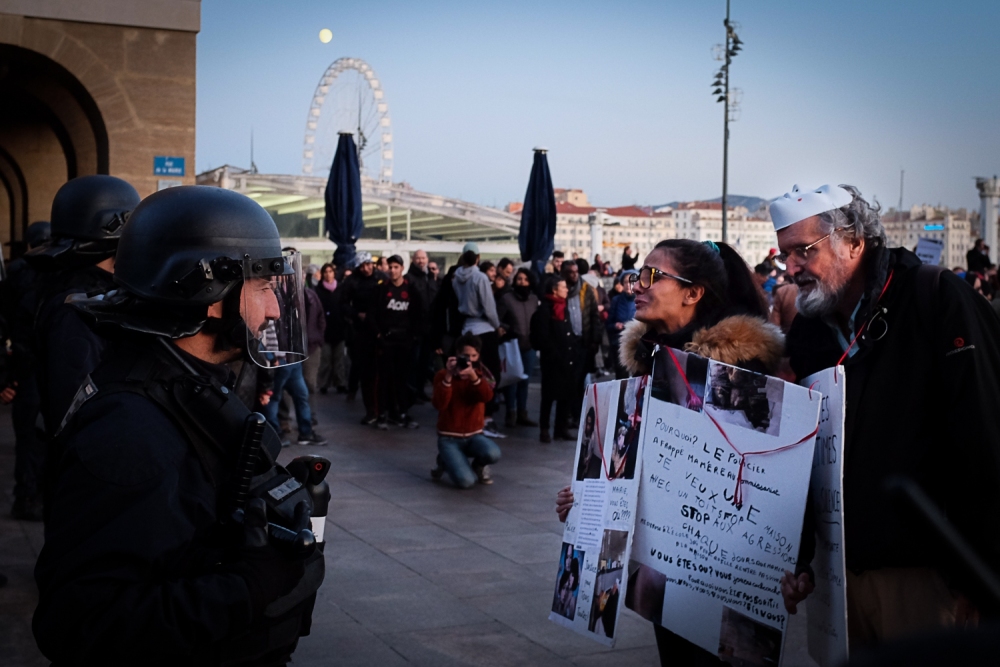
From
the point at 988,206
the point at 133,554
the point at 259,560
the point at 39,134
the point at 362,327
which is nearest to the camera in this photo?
the point at 133,554

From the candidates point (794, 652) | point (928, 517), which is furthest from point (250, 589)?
point (794, 652)

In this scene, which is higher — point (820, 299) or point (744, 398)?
point (820, 299)

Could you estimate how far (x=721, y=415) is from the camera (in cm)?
281

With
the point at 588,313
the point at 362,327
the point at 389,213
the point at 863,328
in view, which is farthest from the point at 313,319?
the point at 389,213

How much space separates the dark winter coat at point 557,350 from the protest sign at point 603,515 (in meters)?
8.12

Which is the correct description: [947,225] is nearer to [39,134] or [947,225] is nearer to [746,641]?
[39,134]

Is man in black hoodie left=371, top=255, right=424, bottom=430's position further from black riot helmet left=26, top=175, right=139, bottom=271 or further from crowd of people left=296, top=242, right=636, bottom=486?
black riot helmet left=26, top=175, right=139, bottom=271

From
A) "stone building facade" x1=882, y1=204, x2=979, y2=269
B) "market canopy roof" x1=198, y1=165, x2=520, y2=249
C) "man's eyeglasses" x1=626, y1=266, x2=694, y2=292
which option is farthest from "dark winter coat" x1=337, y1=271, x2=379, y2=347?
"stone building facade" x1=882, y1=204, x2=979, y2=269

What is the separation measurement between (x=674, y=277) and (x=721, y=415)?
61cm

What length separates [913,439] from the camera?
8.59ft

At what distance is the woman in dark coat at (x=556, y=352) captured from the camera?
11.3 meters

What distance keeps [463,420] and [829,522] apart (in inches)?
243

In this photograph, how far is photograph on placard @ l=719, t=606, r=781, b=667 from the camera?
269 centimetres

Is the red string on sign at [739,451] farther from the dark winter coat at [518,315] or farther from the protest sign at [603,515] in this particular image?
the dark winter coat at [518,315]
